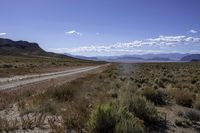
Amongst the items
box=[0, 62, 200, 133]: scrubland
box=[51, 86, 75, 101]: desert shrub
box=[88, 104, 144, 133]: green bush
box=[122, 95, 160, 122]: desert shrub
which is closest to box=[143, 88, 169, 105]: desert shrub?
box=[0, 62, 200, 133]: scrubland

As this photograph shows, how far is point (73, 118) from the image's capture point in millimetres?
9312

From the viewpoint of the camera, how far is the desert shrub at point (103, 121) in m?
8.40

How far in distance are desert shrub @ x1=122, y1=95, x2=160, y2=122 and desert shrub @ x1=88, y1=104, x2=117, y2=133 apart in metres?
2.65

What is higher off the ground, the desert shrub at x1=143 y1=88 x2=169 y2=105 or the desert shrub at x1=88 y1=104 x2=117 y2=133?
the desert shrub at x1=88 y1=104 x2=117 y2=133

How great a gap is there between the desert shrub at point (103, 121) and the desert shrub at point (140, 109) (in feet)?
8.69

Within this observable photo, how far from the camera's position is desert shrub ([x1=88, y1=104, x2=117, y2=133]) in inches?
331

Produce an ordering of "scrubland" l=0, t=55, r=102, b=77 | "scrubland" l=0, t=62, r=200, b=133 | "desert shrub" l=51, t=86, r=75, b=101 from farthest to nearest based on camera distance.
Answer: "scrubland" l=0, t=55, r=102, b=77 < "desert shrub" l=51, t=86, r=75, b=101 < "scrubland" l=0, t=62, r=200, b=133

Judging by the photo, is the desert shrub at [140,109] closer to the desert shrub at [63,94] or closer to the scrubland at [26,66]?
the desert shrub at [63,94]

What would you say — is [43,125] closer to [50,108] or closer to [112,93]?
[50,108]

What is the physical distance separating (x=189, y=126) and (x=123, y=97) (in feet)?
8.61

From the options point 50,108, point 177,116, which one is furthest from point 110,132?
point 177,116

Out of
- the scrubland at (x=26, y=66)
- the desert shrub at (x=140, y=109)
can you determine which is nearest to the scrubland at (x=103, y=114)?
the desert shrub at (x=140, y=109)

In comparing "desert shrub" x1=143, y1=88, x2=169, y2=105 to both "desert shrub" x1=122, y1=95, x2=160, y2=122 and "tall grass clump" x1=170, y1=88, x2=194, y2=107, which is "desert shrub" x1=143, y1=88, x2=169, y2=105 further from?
"desert shrub" x1=122, y1=95, x2=160, y2=122

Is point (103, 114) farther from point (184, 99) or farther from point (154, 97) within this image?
point (184, 99)
